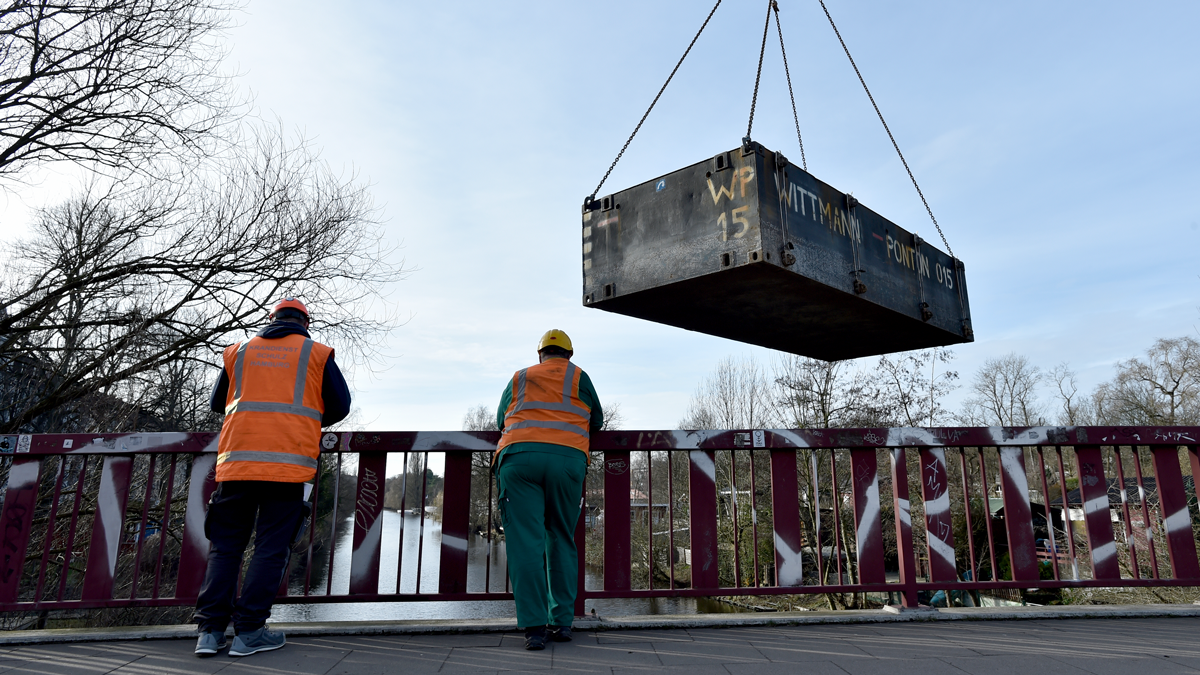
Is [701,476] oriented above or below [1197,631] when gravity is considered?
above

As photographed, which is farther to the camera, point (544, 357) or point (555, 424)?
point (544, 357)

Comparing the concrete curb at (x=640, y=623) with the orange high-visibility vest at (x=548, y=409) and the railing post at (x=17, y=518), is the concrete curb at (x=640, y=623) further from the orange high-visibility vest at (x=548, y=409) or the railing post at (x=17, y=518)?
the orange high-visibility vest at (x=548, y=409)

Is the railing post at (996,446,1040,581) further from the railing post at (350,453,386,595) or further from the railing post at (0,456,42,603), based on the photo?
the railing post at (0,456,42,603)

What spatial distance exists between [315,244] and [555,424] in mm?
10504

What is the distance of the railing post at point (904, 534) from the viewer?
428 centimetres

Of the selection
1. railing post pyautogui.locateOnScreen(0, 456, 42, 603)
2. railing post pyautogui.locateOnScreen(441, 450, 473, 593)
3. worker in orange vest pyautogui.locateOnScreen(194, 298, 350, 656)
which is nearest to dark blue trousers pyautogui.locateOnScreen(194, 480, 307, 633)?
worker in orange vest pyautogui.locateOnScreen(194, 298, 350, 656)

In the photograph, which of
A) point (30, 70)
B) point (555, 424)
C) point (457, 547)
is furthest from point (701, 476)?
point (30, 70)

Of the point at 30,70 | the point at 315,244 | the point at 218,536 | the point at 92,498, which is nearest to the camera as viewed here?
the point at 218,536

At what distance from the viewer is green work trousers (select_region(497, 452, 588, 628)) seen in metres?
3.49

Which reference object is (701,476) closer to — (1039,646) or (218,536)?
(1039,646)

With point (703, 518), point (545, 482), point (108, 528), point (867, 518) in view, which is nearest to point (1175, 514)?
point (867, 518)

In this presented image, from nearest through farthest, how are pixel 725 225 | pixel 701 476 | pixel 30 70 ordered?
pixel 725 225 < pixel 701 476 < pixel 30 70

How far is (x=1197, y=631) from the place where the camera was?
3.83m

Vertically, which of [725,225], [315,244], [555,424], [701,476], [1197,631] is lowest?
[1197,631]
